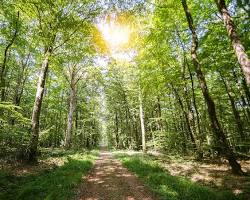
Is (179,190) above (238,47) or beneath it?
beneath

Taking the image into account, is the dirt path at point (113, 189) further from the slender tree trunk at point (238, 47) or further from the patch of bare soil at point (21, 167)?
the slender tree trunk at point (238, 47)

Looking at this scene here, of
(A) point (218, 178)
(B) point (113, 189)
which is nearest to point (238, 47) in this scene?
(A) point (218, 178)

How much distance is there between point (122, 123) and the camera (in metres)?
45.1

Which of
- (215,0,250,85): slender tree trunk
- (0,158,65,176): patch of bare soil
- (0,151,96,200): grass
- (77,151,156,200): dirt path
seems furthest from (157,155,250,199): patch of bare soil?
(0,158,65,176): patch of bare soil

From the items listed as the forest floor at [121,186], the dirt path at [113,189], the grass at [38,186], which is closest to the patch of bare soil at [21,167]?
the forest floor at [121,186]

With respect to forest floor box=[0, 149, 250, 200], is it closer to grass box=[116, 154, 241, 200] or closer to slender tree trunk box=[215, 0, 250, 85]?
grass box=[116, 154, 241, 200]

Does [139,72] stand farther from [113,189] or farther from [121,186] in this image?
[113,189]

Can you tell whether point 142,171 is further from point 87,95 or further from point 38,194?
point 87,95

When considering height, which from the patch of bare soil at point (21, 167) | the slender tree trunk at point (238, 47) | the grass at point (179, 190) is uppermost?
the slender tree trunk at point (238, 47)

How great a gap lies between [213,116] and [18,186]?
9710 mm

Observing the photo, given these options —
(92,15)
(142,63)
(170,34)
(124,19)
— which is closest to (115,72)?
(142,63)

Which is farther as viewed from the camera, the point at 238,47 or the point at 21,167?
the point at 21,167

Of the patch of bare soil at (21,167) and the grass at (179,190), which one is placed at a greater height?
the patch of bare soil at (21,167)

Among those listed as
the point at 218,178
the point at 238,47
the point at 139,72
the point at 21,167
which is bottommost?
the point at 218,178
